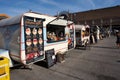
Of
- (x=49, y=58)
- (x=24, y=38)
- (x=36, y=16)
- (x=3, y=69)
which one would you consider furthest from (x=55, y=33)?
(x=3, y=69)

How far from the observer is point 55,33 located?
884cm

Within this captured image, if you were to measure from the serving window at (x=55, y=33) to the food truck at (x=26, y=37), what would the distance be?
0.94 ft

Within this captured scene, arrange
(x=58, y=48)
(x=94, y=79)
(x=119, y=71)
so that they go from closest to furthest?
1. (x=94, y=79)
2. (x=119, y=71)
3. (x=58, y=48)

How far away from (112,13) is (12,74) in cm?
6852

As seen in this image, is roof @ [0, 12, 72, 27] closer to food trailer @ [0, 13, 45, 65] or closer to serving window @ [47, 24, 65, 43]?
food trailer @ [0, 13, 45, 65]

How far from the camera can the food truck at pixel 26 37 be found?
218 inches

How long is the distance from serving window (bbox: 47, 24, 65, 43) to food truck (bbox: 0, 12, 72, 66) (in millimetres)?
287

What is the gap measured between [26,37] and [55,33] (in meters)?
3.38

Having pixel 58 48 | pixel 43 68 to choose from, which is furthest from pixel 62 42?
pixel 43 68

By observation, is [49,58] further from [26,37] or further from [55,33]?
[55,33]

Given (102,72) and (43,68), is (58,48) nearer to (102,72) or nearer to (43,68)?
(43,68)

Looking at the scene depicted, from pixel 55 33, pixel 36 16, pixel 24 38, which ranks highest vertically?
pixel 36 16

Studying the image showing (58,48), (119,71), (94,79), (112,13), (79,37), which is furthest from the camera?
(112,13)

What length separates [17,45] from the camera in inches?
223
